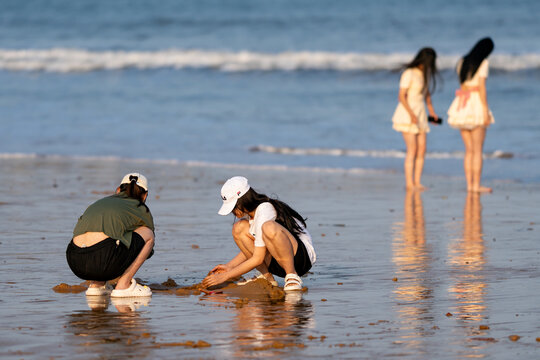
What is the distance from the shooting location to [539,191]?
1302cm

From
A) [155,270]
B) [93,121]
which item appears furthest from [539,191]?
[93,121]

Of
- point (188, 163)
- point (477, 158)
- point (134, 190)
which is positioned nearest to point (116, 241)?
point (134, 190)

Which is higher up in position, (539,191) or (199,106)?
(199,106)

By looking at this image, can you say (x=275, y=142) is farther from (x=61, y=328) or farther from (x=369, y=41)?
(x=369, y=41)

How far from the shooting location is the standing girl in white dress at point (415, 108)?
13500 millimetres

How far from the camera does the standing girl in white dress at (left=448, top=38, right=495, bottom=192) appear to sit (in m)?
13.1

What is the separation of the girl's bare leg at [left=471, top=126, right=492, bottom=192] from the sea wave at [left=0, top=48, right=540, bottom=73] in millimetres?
17236

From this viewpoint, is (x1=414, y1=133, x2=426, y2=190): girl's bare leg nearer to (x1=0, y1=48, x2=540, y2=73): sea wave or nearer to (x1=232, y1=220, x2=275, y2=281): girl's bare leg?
(x1=232, y1=220, x2=275, y2=281): girl's bare leg

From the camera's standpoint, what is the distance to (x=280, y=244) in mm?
6855

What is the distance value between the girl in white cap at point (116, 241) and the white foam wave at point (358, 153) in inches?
433

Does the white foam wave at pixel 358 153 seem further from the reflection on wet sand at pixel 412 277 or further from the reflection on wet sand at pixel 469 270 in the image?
the reflection on wet sand at pixel 469 270

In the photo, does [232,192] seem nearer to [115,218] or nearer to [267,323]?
[115,218]

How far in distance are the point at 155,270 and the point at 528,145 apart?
38.0 ft

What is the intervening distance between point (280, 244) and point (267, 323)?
101 cm
